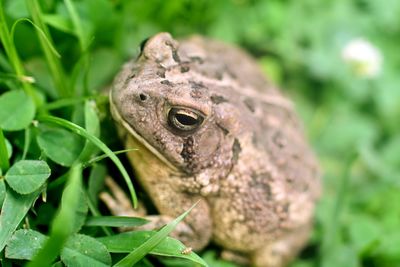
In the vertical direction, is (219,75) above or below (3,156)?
above

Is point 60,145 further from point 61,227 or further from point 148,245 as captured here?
point 61,227

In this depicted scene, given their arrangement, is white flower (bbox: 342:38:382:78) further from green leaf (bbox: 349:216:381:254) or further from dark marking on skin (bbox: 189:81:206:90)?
dark marking on skin (bbox: 189:81:206:90)

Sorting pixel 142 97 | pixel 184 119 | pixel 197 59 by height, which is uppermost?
pixel 197 59

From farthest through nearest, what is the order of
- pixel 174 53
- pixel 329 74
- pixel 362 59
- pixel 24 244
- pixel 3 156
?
pixel 329 74
pixel 362 59
pixel 174 53
pixel 3 156
pixel 24 244

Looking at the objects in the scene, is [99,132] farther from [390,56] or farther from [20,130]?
[390,56]

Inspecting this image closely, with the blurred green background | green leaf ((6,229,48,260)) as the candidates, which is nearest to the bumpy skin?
the blurred green background

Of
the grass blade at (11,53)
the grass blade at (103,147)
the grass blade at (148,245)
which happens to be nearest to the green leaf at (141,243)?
the grass blade at (148,245)

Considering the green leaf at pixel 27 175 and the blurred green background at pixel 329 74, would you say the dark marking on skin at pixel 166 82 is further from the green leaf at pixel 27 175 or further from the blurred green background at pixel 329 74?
the blurred green background at pixel 329 74

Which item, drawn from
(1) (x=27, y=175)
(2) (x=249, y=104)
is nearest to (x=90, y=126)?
(1) (x=27, y=175)
